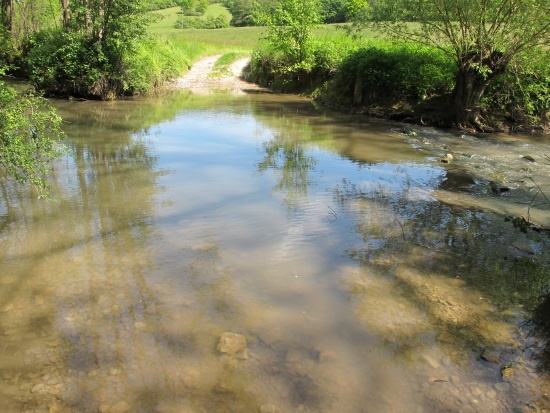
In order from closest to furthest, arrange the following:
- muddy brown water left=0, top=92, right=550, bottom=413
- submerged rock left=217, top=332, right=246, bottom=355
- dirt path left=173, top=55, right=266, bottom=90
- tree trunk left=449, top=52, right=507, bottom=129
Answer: muddy brown water left=0, top=92, right=550, bottom=413 < submerged rock left=217, top=332, right=246, bottom=355 < tree trunk left=449, top=52, right=507, bottom=129 < dirt path left=173, top=55, right=266, bottom=90

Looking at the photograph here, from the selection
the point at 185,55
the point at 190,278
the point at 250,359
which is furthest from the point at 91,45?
the point at 250,359

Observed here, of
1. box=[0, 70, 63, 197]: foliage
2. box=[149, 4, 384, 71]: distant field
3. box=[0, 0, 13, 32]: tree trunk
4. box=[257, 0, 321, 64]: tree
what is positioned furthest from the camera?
box=[149, 4, 384, 71]: distant field

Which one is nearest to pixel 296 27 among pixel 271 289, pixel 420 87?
pixel 420 87

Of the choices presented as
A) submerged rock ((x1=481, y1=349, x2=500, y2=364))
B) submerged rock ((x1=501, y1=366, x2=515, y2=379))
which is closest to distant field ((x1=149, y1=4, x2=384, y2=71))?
submerged rock ((x1=481, y1=349, x2=500, y2=364))

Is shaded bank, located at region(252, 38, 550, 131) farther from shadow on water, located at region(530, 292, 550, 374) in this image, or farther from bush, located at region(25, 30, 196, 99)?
shadow on water, located at region(530, 292, 550, 374)

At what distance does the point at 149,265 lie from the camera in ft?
17.9

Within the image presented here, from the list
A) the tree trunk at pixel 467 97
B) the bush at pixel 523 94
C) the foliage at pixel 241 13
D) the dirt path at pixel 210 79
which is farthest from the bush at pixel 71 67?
the foliage at pixel 241 13

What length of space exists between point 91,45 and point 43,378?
783 inches

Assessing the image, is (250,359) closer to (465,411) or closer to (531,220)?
(465,411)

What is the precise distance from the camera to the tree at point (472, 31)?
41.2 ft

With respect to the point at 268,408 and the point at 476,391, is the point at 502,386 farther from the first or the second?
the point at 268,408

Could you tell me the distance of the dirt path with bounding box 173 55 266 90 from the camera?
28.8m

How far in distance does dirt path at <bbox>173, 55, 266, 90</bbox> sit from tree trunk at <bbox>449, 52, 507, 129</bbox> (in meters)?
15.5

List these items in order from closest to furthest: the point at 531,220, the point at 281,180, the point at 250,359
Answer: the point at 250,359
the point at 531,220
the point at 281,180
